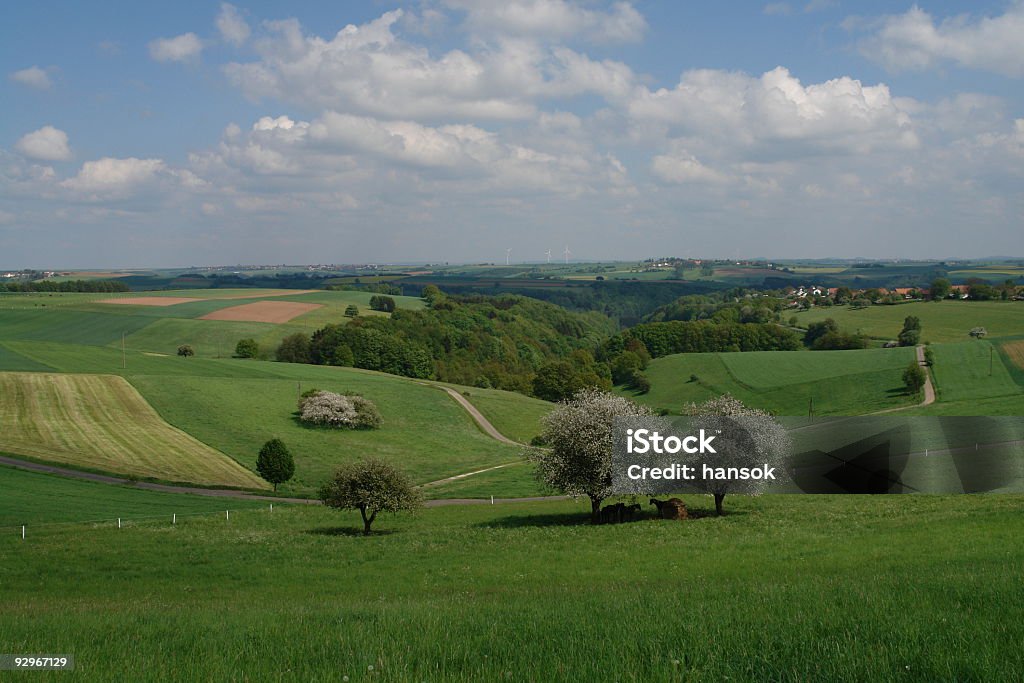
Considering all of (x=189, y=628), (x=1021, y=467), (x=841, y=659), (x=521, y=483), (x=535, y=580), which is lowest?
(x=521, y=483)

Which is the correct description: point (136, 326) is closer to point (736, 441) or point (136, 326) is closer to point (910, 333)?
point (736, 441)

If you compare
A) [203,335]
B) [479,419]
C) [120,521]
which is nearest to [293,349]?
[203,335]

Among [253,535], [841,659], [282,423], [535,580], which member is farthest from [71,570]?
[282,423]

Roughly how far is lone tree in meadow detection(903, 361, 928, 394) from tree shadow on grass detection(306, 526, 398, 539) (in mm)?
86537

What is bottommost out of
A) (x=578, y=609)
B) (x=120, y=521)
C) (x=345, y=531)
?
(x=345, y=531)

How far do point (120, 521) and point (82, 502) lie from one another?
8.29 m

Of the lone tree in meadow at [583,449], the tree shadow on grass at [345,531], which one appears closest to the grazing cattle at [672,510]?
the lone tree in meadow at [583,449]

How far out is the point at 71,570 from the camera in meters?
31.1

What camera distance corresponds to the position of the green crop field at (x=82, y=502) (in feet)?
147

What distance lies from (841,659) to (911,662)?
0.72 meters

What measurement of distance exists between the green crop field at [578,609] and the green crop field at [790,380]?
76.2 metres

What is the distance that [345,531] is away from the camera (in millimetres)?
43375

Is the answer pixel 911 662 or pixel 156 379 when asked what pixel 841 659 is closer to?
pixel 911 662

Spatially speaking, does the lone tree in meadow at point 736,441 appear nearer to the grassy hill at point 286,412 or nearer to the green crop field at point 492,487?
the green crop field at point 492,487
